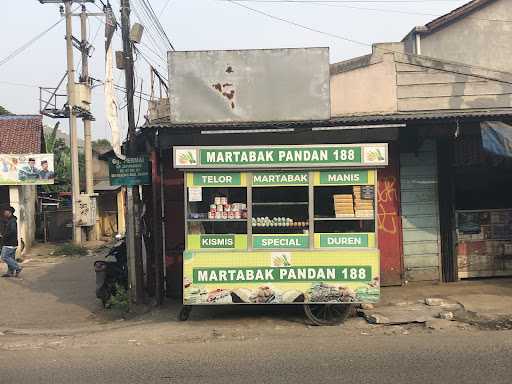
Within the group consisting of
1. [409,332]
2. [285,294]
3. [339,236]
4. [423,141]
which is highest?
[423,141]

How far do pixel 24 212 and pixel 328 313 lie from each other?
14984 millimetres

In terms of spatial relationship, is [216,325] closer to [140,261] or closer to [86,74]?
[140,261]

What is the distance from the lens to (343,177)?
766 cm

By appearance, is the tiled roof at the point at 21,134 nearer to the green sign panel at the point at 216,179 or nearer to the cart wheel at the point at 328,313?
the green sign panel at the point at 216,179

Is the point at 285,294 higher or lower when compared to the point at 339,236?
lower

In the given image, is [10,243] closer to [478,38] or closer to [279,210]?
[279,210]

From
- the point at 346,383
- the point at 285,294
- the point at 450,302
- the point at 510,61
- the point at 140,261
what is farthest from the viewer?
the point at 510,61

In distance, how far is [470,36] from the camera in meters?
20.7

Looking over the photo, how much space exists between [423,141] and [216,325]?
5282 millimetres

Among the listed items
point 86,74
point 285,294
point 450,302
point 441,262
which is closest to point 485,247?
point 441,262

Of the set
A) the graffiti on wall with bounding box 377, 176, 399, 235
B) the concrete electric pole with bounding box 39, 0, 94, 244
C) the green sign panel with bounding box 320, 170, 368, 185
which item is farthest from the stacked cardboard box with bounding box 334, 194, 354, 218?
the concrete electric pole with bounding box 39, 0, 94, 244

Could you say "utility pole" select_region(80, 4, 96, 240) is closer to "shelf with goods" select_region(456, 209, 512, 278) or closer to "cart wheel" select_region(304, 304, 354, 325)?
"shelf with goods" select_region(456, 209, 512, 278)

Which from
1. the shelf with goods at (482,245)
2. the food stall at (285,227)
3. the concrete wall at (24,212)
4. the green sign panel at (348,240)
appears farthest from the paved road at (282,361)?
the concrete wall at (24,212)

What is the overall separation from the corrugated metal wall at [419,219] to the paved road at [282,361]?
126 inches
